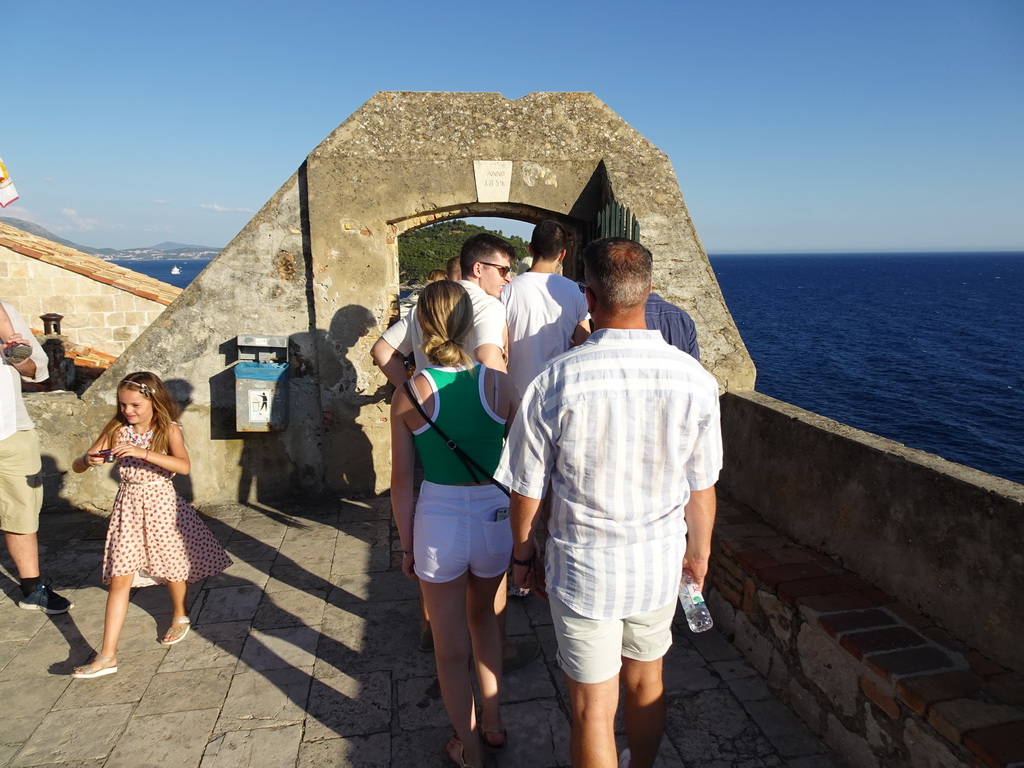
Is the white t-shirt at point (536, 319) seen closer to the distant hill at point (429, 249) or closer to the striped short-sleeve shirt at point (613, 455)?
the striped short-sleeve shirt at point (613, 455)

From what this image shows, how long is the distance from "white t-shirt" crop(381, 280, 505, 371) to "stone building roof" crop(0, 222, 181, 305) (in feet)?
29.6

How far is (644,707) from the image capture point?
217 cm

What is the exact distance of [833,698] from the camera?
2.58m

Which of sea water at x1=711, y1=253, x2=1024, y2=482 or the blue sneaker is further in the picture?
sea water at x1=711, y1=253, x2=1024, y2=482

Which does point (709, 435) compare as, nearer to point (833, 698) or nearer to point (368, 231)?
point (833, 698)

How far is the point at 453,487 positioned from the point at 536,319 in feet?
4.16

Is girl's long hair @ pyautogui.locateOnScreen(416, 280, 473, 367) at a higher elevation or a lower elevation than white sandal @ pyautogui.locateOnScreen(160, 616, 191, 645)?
higher

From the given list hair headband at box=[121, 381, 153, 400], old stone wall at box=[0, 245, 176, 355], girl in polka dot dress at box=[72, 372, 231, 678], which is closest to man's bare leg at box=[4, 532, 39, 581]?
girl in polka dot dress at box=[72, 372, 231, 678]

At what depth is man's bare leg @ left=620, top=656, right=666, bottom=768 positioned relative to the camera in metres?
2.14

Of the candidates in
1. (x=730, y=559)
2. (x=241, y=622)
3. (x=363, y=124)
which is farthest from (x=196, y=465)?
(x=730, y=559)

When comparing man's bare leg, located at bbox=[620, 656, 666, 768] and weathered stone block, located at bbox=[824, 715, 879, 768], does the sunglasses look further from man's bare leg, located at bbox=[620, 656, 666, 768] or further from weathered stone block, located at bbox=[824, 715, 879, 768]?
weathered stone block, located at bbox=[824, 715, 879, 768]

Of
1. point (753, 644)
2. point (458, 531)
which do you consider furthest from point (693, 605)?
point (753, 644)

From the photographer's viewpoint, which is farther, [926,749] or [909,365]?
[909,365]

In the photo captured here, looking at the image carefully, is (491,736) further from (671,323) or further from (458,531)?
(671,323)
